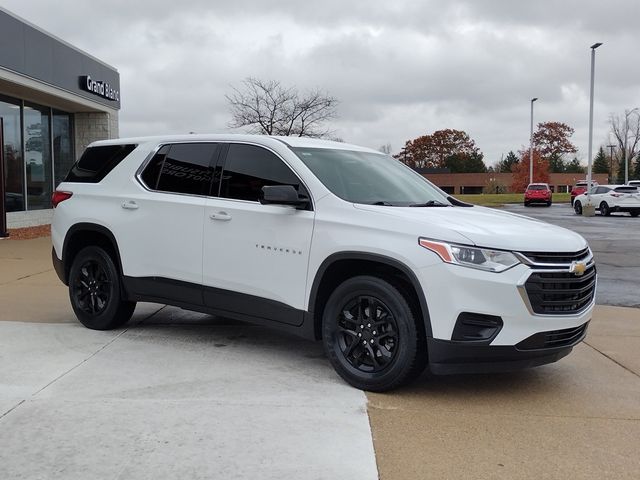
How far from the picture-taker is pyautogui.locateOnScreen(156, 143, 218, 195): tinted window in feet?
19.0

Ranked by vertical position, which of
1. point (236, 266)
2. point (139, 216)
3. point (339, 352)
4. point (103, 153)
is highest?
point (103, 153)

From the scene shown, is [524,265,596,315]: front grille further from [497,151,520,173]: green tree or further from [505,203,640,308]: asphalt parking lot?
[497,151,520,173]: green tree

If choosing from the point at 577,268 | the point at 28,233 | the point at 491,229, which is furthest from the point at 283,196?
the point at 28,233

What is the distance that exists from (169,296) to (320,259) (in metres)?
1.76

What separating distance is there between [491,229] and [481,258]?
12.3 inches

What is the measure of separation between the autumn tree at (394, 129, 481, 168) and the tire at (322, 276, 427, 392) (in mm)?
115205

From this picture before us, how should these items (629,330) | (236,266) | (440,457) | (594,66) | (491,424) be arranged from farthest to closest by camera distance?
(594,66), (629,330), (236,266), (491,424), (440,457)

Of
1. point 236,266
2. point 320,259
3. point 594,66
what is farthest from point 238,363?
point 594,66

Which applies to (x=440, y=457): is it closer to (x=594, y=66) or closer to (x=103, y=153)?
(x=103, y=153)

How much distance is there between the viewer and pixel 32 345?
19.3 ft

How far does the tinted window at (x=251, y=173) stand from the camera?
5.38 m

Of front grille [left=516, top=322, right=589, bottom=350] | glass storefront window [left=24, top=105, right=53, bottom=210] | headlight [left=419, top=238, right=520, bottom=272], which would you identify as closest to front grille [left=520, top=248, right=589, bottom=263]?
headlight [left=419, top=238, right=520, bottom=272]

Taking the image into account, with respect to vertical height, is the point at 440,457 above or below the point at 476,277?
below

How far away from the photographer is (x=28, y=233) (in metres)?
16.7
